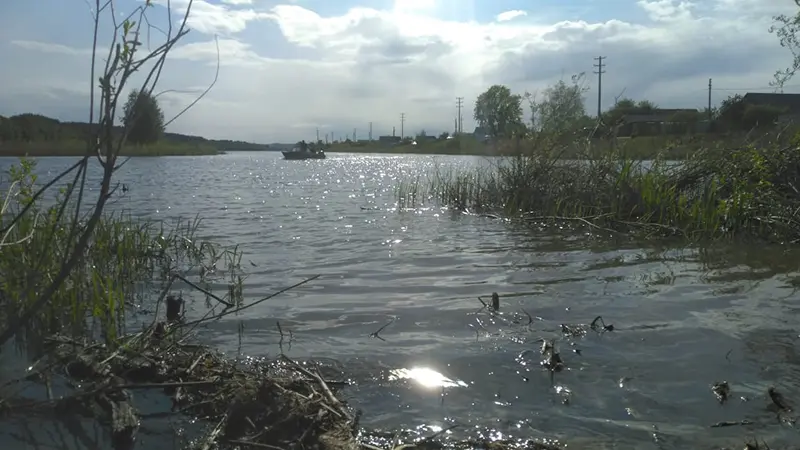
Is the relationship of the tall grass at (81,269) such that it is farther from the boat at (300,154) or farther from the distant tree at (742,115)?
the boat at (300,154)

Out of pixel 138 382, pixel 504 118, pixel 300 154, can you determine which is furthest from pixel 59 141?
pixel 300 154

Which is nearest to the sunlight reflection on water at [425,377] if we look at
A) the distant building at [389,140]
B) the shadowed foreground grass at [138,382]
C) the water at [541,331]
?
the water at [541,331]

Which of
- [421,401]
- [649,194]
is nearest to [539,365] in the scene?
[421,401]

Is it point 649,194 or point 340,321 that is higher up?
point 649,194

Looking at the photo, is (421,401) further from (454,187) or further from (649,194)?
(454,187)

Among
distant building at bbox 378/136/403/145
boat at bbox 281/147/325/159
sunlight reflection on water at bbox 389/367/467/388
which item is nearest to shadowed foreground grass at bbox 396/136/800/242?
sunlight reflection on water at bbox 389/367/467/388

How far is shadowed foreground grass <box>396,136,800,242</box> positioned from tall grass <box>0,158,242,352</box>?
6.82 m

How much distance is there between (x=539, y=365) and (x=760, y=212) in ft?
24.8

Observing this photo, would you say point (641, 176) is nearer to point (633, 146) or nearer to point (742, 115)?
point (633, 146)

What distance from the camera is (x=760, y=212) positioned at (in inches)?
398

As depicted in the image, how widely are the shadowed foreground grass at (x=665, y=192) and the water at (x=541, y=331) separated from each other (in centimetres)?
91

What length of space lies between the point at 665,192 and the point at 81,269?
922 cm

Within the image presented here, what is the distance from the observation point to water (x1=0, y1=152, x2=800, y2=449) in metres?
3.62

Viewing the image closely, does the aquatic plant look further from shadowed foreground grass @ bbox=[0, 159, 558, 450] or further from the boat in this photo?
the boat
